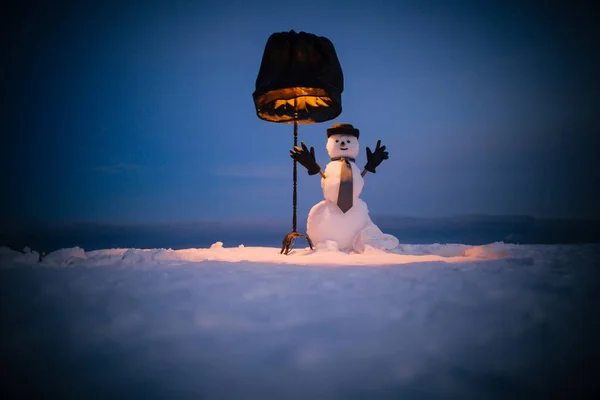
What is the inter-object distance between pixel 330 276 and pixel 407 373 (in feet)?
3.05

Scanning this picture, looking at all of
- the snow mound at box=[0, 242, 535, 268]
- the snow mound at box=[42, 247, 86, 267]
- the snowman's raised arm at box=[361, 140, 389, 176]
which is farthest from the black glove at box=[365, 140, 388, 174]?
the snow mound at box=[42, 247, 86, 267]

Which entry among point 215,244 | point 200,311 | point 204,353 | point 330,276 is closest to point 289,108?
point 215,244

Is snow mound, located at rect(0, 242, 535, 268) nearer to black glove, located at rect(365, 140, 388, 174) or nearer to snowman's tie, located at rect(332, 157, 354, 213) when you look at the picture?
snowman's tie, located at rect(332, 157, 354, 213)

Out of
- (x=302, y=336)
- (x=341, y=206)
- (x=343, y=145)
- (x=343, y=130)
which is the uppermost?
(x=343, y=130)

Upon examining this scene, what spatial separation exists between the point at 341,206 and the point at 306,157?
2.29ft

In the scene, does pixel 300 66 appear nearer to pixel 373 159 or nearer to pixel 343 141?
pixel 343 141

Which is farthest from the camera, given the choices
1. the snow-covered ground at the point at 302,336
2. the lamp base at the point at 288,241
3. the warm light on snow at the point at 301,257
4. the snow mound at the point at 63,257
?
the lamp base at the point at 288,241

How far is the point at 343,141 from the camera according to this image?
3529 mm

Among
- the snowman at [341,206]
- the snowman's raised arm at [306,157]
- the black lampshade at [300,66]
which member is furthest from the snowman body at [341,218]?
the black lampshade at [300,66]

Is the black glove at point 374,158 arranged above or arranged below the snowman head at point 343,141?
below

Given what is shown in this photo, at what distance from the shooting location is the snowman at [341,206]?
10.9 feet

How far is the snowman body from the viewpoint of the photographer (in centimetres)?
333

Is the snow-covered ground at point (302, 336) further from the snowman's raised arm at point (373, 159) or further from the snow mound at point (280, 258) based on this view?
the snowman's raised arm at point (373, 159)

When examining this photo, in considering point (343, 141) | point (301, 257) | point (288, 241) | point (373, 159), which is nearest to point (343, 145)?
point (343, 141)
